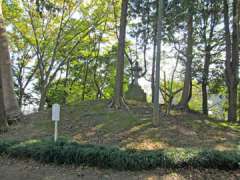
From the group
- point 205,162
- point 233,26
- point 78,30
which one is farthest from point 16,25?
point 205,162

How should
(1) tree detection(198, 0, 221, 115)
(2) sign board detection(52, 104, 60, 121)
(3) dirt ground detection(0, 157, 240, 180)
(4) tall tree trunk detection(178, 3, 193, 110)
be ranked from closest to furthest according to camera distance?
(3) dirt ground detection(0, 157, 240, 180)
(2) sign board detection(52, 104, 60, 121)
(4) tall tree trunk detection(178, 3, 193, 110)
(1) tree detection(198, 0, 221, 115)

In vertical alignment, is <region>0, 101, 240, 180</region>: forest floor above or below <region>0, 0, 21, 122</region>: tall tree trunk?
below

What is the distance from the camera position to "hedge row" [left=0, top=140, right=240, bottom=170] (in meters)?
4.57

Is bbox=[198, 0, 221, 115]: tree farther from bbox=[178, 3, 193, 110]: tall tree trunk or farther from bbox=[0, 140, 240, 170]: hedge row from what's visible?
bbox=[0, 140, 240, 170]: hedge row

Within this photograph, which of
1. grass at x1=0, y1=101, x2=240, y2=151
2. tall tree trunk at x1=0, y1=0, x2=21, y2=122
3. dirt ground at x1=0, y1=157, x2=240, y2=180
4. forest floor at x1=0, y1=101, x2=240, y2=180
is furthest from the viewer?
Answer: tall tree trunk at x1=0, y1=0, x2=21, y2=122

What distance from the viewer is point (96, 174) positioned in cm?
445

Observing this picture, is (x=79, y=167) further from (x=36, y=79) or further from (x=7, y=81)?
(x=36, y=79)

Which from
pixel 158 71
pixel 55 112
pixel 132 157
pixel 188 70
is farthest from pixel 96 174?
pixel 188 70

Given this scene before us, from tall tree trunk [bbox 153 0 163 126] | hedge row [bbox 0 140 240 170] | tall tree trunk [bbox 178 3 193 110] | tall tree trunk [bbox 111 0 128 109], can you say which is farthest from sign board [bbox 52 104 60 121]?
tall tree trunk [bbox 178 3 193 110]

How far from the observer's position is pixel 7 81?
8648 millimetres

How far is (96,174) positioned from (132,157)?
0.71m

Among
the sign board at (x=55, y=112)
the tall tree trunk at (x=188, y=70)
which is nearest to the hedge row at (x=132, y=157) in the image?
the sign board at (x=55, y=112)

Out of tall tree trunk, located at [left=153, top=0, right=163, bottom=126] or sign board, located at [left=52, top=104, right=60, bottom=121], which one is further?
tall tree trunk, located at [left=153, top=0, right=163, bottom=126]

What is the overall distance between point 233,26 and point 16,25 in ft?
40.0
